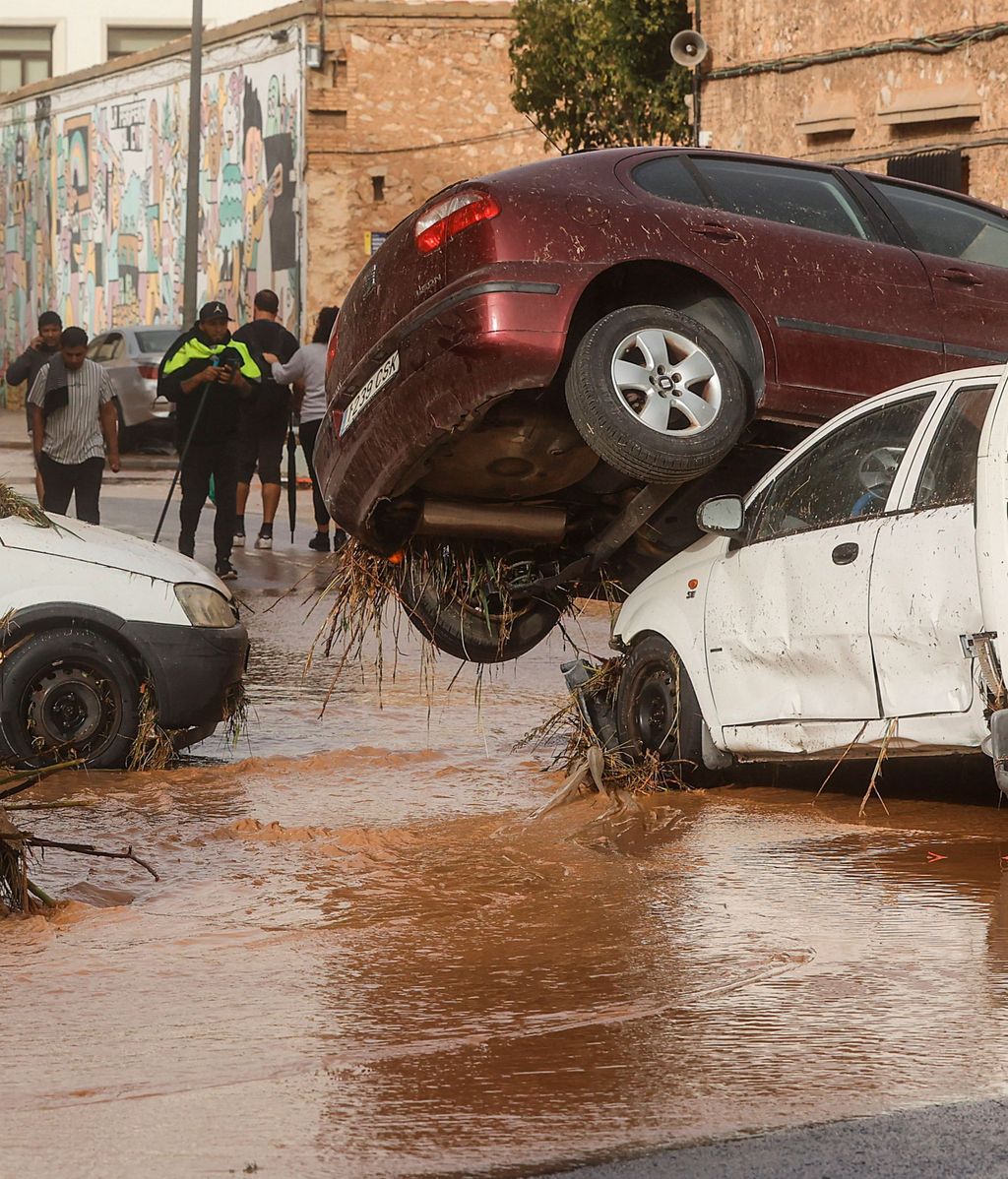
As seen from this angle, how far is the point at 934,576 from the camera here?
6.86 metres

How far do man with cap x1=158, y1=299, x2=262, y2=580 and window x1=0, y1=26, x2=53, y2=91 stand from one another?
43649 mm

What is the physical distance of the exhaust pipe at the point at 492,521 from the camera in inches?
339

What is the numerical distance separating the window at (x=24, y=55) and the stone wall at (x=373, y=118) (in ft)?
68.0

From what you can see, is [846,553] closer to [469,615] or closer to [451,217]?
[451,217]

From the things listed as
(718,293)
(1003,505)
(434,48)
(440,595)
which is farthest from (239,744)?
(434,48)

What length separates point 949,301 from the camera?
8.58m

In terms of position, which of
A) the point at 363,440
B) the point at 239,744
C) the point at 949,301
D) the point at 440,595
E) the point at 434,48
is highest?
the point at 434,48

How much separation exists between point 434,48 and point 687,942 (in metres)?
35.8

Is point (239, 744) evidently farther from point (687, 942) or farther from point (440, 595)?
point (687, 942)

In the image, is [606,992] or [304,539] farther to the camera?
[304,539]

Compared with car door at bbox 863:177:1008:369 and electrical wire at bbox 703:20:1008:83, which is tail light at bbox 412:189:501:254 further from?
electrical wire at bbox 703:20:1008:83

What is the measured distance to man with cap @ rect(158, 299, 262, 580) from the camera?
1623cm

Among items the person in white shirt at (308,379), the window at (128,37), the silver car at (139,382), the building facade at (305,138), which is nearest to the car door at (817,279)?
the person in white shirt at (308,379)

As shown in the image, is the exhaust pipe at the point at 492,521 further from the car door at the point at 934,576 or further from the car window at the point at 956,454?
the car window at the point at 956,454
